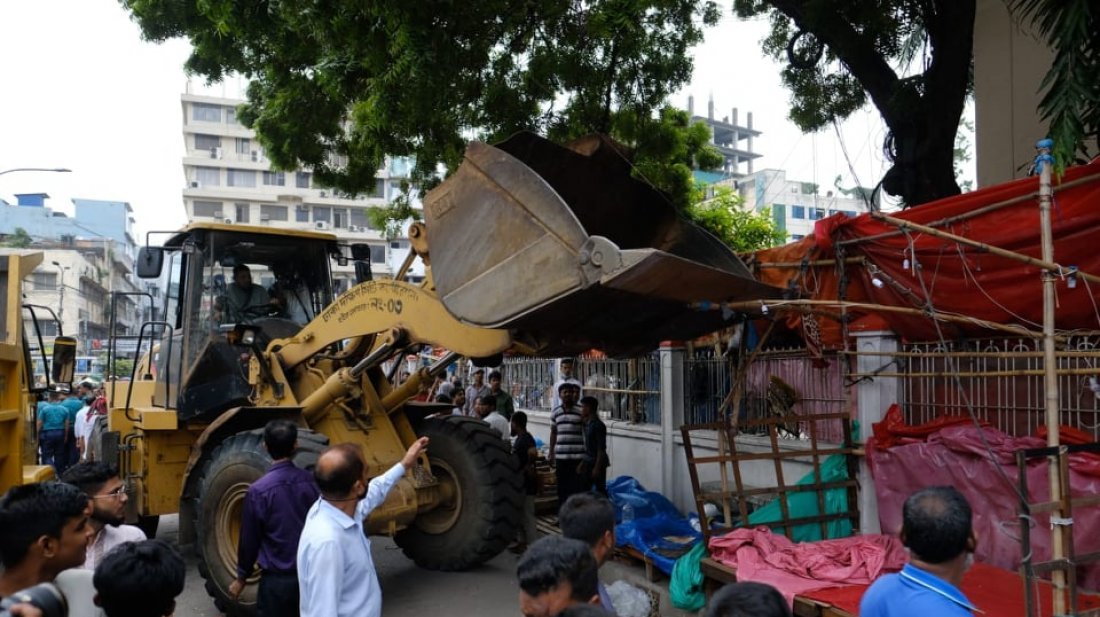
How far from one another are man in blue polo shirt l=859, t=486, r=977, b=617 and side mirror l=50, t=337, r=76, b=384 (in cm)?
585

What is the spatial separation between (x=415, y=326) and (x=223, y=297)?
8.39 ft

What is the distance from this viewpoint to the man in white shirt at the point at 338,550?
3.18 meters

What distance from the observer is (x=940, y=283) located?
545 centimetres

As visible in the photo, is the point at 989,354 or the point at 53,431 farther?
the point at 53,431

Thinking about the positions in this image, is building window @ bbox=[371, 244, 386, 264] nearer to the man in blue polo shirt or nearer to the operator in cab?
the operator in cab

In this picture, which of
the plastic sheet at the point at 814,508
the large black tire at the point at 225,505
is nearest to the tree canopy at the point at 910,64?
the plastic sheet at the point at 814,508

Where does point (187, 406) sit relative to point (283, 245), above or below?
below

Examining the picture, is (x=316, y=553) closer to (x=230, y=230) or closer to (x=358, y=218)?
(x=230, y=230)

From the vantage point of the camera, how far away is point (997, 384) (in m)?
5.50

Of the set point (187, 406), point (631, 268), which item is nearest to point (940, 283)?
point (631, 268)

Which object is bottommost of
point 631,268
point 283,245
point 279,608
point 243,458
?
point 279,608

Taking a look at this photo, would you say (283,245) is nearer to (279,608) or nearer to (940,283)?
(279,608)

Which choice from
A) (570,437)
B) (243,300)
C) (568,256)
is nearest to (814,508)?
(570,437)

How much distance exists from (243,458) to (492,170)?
3191mm
